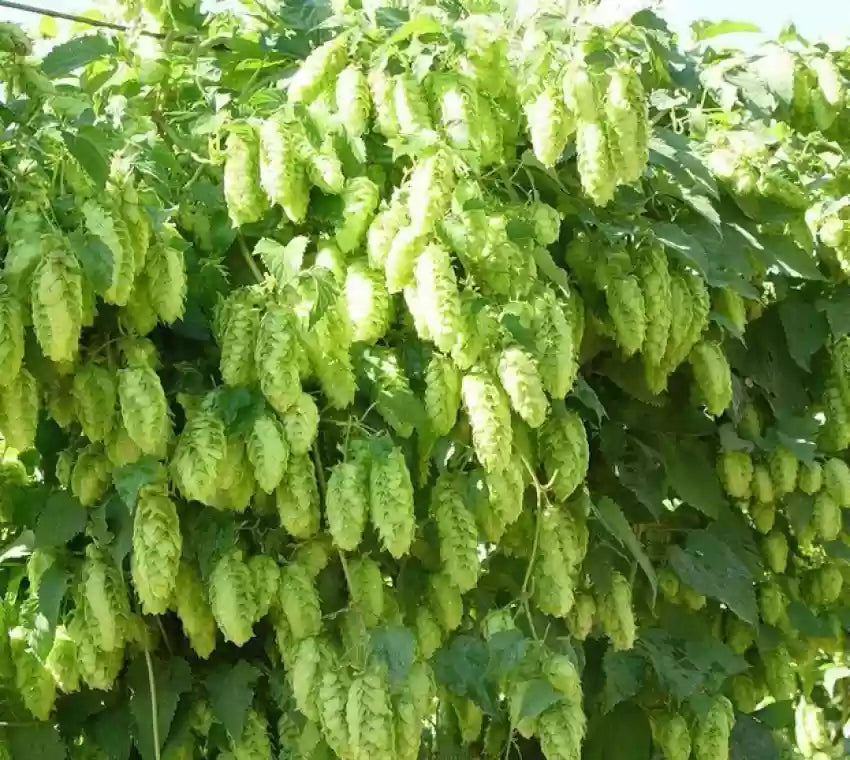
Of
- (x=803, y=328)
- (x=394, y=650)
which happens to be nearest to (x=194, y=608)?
(x=394, y=650)

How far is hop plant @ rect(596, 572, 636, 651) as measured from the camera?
190cm

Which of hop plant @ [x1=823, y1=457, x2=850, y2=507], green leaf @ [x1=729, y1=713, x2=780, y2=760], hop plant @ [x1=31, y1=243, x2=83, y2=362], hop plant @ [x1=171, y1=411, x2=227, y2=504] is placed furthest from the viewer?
hop plant @ [x1=823, y1=457, x2=850, y2=507]

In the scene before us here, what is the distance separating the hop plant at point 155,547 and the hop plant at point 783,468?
4.03 ft

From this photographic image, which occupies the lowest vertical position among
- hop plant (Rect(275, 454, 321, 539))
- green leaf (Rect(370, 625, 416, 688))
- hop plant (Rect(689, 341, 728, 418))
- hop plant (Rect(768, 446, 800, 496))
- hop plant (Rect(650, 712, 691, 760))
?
hop plant (Rect(650, 712, 691, 760))

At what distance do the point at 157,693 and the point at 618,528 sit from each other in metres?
0.73

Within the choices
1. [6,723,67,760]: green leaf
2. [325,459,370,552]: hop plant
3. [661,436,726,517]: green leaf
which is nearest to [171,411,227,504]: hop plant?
[325,459,370,552]: hop plant

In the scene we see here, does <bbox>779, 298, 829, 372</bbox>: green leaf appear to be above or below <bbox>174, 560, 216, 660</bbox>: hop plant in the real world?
below

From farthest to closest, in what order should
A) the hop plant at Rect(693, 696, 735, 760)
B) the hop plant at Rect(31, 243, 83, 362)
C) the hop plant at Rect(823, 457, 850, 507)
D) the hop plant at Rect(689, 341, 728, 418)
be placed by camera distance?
the hop plant at Rect(823, 457, 850, 507) → the hop plant at Rect(689, 341, 728, 418) → the hop plant at Rect(693, 696, 735, 760) → the hop plant at Rect(31, 243, 83, 362)

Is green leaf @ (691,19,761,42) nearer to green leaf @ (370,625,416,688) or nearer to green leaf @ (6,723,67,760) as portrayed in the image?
green leaf @ (370,625,416,688)

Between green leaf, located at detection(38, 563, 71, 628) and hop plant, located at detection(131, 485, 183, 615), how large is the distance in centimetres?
14

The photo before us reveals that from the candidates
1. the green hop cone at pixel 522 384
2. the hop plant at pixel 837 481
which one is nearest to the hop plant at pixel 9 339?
the green hop cone at pixel 522 384

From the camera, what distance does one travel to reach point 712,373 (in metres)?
2.00

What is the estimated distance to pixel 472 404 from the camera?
4.96 ft

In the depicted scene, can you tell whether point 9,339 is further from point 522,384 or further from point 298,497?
point 522,384
